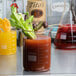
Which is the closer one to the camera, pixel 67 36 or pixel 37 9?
pixel 67 36

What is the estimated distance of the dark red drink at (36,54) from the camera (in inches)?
26.8

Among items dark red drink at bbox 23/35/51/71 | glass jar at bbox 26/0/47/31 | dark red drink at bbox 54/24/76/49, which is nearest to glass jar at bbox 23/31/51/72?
dark red drink at bbox 23/35/51/71

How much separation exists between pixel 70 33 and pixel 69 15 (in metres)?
0.16

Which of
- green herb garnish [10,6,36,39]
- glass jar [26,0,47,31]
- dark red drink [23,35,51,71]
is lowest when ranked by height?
dark red drink [23,35,51,71]

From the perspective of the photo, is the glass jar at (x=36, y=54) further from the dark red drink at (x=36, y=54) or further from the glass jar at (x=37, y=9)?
the glass jar at (x=37, y=9)

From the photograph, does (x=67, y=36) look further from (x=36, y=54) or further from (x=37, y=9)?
(x=36, y=54)

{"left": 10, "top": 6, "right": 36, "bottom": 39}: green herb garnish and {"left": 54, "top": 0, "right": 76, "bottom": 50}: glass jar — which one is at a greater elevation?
{"left": 10, "top": 6, "right": 36, "bottom": 39}: green herb garnish

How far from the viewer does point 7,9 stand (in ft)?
7.84

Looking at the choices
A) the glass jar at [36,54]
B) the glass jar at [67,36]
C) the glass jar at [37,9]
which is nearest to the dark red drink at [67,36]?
the glass jar at [67,36]

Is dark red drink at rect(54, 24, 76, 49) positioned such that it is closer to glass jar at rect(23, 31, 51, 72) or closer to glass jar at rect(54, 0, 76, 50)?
glass jar at rect(54, 0, 76, 50)

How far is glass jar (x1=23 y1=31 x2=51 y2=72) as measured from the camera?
2.23 feet

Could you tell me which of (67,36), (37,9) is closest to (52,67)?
(67,36)

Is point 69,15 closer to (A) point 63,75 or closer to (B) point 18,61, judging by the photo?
(B) point 18,61

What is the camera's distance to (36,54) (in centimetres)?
68
